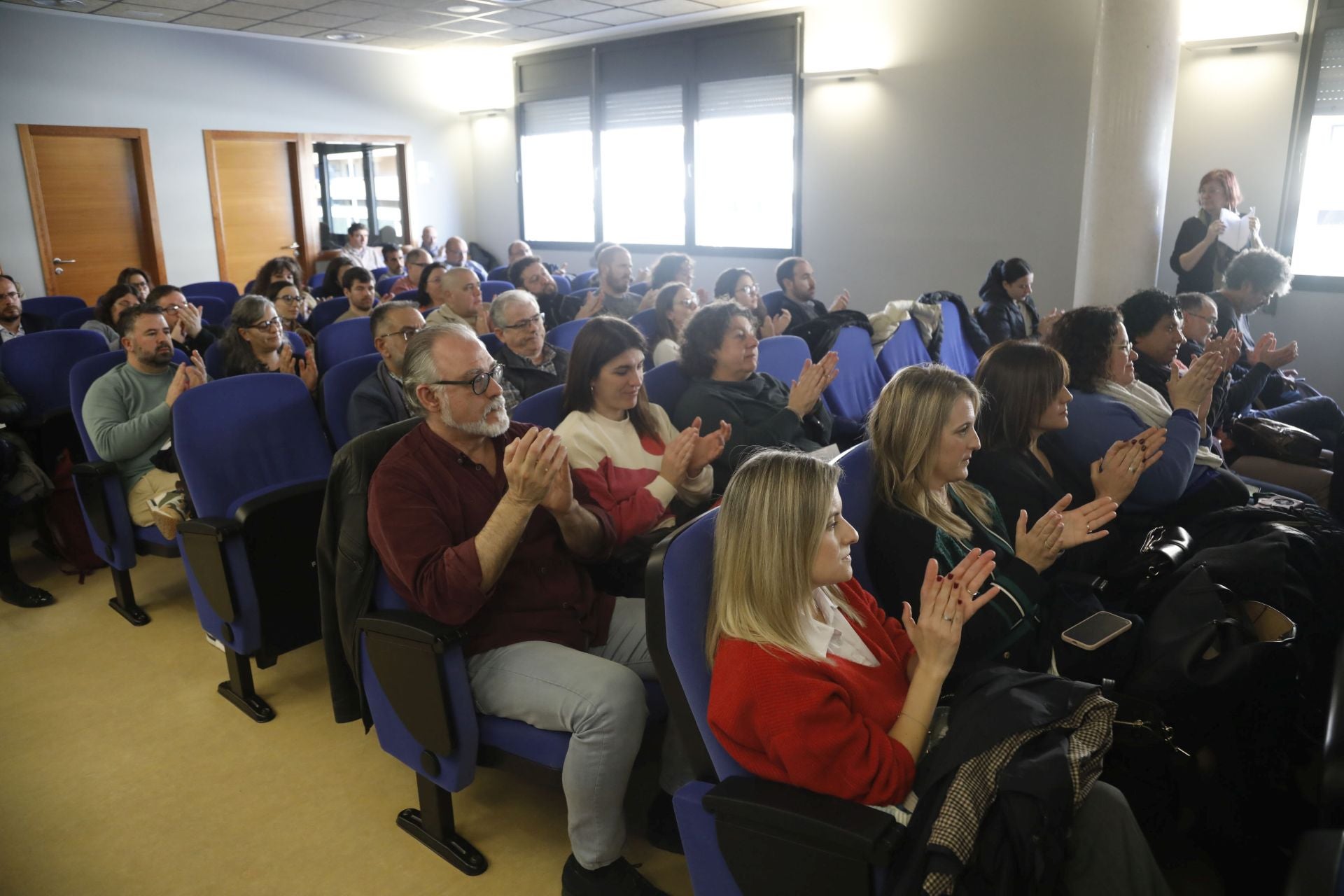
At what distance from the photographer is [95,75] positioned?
7.91 meters

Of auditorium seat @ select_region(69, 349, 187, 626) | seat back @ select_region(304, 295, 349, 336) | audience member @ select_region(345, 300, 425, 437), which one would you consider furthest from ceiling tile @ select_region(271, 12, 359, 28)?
audience member @ select_region(345, 300, 425, 437)

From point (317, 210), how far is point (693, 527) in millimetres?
9416

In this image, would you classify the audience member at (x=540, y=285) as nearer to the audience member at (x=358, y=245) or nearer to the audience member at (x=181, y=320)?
the audience member at (x=181, y=320)

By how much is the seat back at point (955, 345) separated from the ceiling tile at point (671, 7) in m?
4.13

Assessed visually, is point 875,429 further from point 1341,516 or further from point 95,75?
point 95,75

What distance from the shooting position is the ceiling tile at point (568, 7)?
7543 mm

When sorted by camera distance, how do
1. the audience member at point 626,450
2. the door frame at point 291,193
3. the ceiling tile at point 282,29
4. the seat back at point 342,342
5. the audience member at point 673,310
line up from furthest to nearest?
the door frame at point 291,193 → the ceiling tile at point 282,29 → the seat back at point 342,342 → the audience member at point 673,310 → the audience member at point 626,450

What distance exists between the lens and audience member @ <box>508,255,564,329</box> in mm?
5484

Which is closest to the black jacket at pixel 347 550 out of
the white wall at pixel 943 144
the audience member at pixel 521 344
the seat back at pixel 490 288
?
the audience member at pixel 521 344

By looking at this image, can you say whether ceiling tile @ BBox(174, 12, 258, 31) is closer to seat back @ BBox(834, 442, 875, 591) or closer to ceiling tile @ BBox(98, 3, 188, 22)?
ceiling tile @ BBox(98, 3, 188, 22)

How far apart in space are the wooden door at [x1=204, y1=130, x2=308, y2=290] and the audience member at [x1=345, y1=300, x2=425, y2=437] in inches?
258

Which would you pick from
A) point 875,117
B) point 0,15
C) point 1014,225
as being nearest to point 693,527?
point 1014,225

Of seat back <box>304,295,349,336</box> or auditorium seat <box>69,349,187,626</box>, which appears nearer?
auditorium seat <box>69,349,187,626</box>

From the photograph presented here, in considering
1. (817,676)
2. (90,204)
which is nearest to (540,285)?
(817,676)
